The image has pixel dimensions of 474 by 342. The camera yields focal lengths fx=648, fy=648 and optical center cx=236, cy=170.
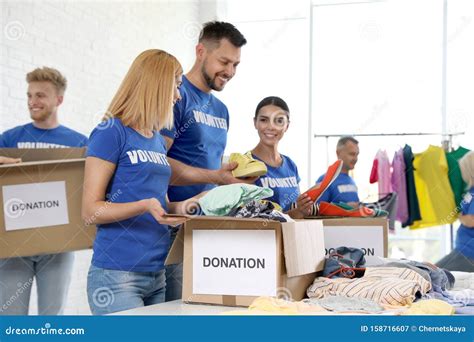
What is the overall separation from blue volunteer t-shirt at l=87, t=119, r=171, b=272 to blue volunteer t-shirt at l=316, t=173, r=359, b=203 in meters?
2.69

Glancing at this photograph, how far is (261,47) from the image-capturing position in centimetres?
647

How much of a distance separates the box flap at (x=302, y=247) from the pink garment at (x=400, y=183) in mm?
4096

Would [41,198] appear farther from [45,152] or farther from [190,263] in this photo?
[190,263]

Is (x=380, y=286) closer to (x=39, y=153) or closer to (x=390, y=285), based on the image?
(x=390, y=285)

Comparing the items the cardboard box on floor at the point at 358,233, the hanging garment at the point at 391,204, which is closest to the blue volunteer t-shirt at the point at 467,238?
the cardboard box on floor at the point at 358,233

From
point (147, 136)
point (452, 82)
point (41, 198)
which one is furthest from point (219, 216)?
point (452, 82)

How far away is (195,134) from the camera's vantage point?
2.19 meters

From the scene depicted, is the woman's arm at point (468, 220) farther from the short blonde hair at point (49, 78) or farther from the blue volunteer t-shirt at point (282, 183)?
the short blonde hair at point (49, 78)

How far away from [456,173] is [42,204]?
4.11 meters

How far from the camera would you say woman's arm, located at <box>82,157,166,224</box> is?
1.63 meters

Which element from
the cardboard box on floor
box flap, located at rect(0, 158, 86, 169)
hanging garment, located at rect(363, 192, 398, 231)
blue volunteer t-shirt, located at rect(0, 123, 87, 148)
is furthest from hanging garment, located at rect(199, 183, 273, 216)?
hanging garment, located at rect(363, 192, 398, 231)

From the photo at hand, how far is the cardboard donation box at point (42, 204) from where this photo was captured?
229cm

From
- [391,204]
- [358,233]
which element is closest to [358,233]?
[358,233]

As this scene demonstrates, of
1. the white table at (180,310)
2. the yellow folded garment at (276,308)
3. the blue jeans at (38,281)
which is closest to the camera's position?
the yellow folded garment at (276,308)
